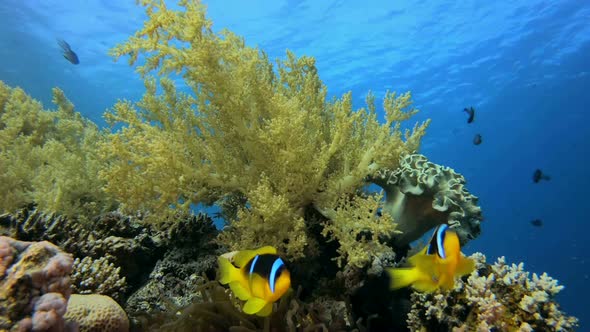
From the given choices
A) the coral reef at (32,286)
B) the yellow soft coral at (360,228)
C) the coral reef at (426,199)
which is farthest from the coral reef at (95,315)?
the coral reef at (426,199)

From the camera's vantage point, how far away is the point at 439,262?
7.20 feet

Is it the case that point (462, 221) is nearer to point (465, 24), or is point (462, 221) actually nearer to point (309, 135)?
point (309, 135)

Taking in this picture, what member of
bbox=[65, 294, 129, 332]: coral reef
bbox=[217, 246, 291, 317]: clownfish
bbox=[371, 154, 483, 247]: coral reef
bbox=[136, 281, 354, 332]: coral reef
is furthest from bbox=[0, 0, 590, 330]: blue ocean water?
bbox=[65, 294, 129, 332]: coral reef

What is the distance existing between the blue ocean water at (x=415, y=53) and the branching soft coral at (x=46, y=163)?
31.7ft

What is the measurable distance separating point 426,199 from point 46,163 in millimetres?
7257

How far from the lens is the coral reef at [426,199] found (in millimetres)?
3756

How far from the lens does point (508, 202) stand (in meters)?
85.5

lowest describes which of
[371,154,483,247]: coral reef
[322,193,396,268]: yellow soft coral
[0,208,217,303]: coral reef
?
[0,208,217,303]: coral reef

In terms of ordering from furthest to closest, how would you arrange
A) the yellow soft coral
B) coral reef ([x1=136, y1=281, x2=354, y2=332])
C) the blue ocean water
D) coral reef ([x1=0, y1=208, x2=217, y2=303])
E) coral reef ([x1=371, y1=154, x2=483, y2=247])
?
the blue ocean water < coral reef ([x1=0, y1=208, x2=217, y2=303]) < coral reef ([x1=371, y1=154, x2=483, y2=247]) < the yellow soft coral < coral reef ([x1=136, y1=281, x2=354, y2=332])

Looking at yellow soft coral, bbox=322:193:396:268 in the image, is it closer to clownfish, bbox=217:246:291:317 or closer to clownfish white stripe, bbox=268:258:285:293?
clownfish, bbox=217:246:291:317

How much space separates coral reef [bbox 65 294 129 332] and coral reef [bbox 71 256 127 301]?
33.9 inches

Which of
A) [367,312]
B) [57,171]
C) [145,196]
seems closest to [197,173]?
[145,196]

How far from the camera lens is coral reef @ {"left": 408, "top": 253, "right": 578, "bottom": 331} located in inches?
115

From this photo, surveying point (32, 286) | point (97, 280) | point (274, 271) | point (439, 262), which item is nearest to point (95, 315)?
point (32, 286)
